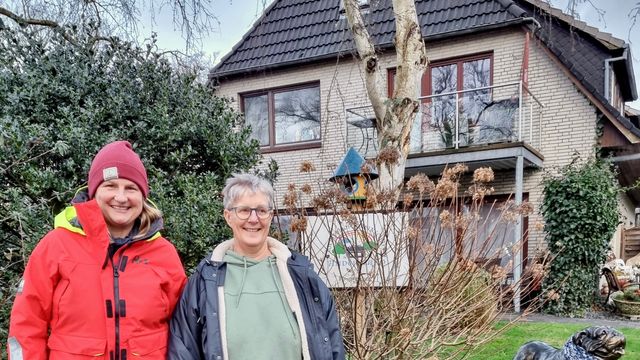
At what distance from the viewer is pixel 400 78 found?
13.5 feet

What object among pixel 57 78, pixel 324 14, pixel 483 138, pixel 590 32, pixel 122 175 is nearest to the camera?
Result: pixel 122 175

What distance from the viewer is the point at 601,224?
26.2 feet

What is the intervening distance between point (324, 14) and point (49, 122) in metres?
9.77

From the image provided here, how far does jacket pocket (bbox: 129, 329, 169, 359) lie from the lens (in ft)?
5.87

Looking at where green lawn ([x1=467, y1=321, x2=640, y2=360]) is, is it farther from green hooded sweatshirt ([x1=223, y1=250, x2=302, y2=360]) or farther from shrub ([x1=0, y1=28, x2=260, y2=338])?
Answer: green hooded sweatshirt ([x1=223, y1=250, x2=302, y2=360])

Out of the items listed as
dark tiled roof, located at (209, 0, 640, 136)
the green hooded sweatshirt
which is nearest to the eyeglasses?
the green hooded sweatshirt

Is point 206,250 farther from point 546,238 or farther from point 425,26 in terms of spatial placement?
point 425,26

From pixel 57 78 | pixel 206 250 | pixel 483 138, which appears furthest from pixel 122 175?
pixel 483 138

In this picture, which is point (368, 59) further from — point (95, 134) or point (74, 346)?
point (74, 346)

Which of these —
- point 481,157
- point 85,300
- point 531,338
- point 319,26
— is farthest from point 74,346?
point 319,26

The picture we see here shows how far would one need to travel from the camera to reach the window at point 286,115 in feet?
38.5

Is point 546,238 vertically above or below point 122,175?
below

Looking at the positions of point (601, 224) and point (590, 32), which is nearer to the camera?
point (601, 224)

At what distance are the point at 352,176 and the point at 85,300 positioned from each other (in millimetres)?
2337
